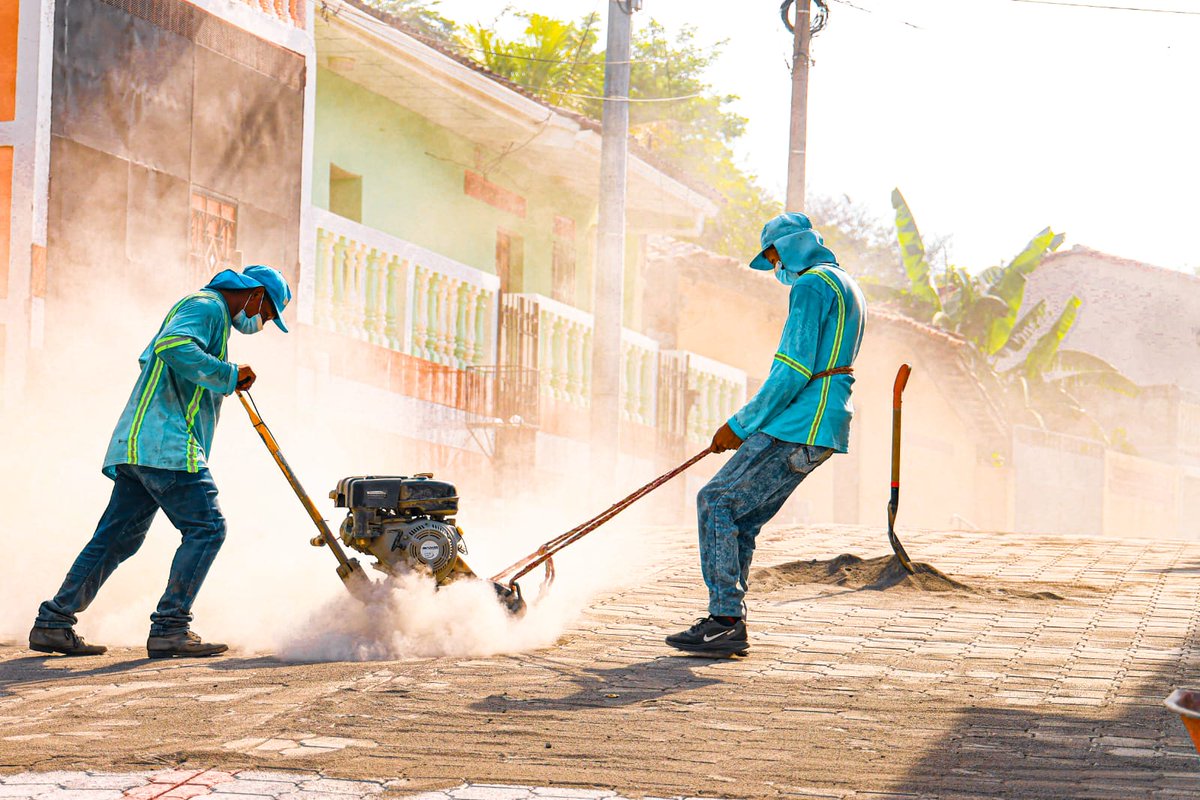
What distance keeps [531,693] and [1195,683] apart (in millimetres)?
2669

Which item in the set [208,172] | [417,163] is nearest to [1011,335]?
[417,163]

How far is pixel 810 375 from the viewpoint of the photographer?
696 centimetres

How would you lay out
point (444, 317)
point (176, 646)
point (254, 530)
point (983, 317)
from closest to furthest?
point (176, 646), point (254, 530), point (444, 317), point (983, 317)

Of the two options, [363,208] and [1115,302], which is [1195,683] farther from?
[1115,302]

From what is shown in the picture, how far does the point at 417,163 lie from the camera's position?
18.0 metres

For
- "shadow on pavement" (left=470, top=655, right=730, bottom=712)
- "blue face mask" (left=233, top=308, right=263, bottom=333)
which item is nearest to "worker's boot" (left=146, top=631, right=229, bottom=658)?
"blue face mask" (left=233, top=308, right=263, bottom=333)

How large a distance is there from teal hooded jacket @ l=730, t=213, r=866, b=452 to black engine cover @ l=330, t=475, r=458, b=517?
4.64 ft

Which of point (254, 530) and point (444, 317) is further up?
point (444, 317)

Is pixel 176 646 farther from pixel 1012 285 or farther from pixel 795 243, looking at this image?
pixel 1012 285

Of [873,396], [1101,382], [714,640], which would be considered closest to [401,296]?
[714,640]

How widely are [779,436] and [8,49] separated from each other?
285 inches

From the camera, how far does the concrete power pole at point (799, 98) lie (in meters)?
20.3

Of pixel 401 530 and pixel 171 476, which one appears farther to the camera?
pixel 401 530

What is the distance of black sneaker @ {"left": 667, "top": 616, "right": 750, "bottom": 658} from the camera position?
22.6ft
